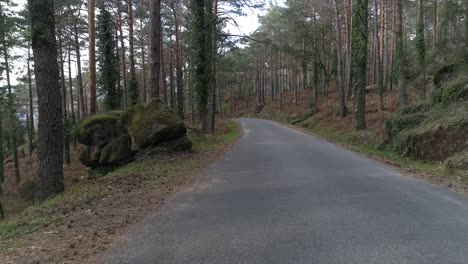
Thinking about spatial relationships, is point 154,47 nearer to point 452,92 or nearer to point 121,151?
point 121,151

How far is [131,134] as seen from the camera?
13188 mm

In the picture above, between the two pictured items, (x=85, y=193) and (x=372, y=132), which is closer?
(x=85, y=193)

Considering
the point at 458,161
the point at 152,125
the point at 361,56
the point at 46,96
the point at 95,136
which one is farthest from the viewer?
the point at 361,56

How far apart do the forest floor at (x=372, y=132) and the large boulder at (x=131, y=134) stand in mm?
7504

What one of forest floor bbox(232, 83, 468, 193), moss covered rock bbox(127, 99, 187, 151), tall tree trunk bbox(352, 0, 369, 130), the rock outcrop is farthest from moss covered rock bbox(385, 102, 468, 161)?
moss covered rock bbox(127, 99, 187, 151)

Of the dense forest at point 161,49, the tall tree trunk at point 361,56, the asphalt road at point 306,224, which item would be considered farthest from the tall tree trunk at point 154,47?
the tall tree trunk at point 361,56

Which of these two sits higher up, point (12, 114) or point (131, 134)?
point (12, 114)

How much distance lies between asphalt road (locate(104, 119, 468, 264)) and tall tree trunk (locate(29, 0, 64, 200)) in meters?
4.16

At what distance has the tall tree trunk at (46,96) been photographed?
9.49m

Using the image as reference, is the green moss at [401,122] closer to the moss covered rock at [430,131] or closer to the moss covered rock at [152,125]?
the moss covered rock at [430,131]

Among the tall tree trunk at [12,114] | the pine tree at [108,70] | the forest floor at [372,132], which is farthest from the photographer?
the pine tree at [108,70]

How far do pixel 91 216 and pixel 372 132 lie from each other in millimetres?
15572

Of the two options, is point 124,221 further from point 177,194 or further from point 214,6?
point 214,6

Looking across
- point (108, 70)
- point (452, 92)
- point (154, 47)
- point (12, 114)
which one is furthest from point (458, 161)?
point (108, 70)
